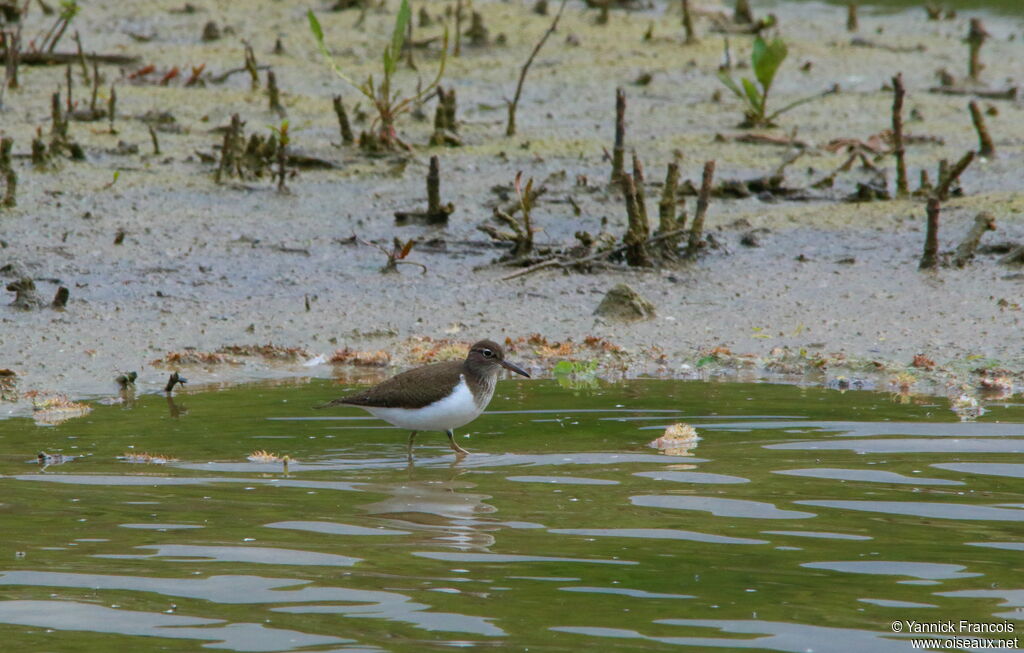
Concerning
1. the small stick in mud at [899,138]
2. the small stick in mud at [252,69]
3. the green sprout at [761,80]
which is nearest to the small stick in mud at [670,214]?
the small stick in mud at [899,138]

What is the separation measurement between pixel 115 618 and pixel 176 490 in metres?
1.63

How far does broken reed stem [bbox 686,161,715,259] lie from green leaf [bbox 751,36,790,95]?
285 centimetres

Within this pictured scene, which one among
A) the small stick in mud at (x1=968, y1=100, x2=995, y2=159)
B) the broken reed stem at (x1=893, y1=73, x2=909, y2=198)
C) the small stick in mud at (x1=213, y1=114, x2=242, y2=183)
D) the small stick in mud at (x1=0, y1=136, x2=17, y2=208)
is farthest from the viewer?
the small stick in mud at (x1=968, y1=100, x2=995, y2=159)

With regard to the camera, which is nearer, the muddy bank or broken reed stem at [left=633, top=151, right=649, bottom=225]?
the muddy bank

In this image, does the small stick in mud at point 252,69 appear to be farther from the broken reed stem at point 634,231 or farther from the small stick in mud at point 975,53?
the small stick in mud at point 975,53

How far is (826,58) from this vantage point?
18.2 metres

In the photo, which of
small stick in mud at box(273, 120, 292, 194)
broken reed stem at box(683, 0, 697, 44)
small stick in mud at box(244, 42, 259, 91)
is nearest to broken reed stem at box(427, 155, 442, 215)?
small stick in mud at box(273, 120, 292, 194)

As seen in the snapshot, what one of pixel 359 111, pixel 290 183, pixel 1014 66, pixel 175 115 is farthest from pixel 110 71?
pixel 1014 66

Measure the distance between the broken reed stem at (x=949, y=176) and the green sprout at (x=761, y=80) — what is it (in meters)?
1.69

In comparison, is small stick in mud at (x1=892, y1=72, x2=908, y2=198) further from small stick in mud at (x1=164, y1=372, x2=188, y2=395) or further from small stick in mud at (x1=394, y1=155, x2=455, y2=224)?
small stick in mud at (x1=164, y1=372, x2=188, y2=395)

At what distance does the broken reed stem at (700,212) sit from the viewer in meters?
10.3

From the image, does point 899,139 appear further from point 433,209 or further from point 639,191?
point 433,209

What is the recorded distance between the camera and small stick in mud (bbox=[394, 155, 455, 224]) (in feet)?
36.3

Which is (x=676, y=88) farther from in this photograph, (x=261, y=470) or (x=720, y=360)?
(x=261, y=470)
